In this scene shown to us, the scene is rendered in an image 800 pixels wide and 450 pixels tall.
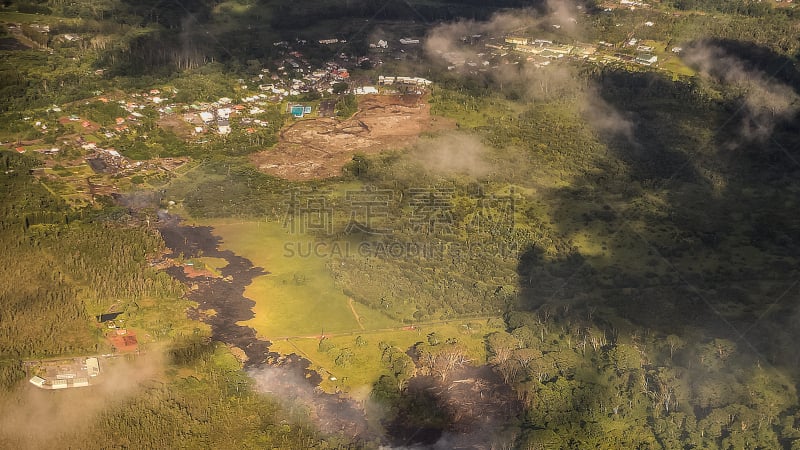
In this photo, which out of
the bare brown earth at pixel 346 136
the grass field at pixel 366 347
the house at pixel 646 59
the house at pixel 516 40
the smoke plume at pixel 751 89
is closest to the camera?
the grass field at pixel 366 347

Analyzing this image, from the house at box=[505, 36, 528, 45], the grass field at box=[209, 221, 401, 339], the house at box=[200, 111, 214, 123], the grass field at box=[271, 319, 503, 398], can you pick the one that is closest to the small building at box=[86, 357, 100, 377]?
the grass field at box=[209, 221, 401, 339]

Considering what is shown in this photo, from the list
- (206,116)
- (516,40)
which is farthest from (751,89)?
(206,116)

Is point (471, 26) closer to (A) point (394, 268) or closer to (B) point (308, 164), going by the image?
(B) point (308, 164)

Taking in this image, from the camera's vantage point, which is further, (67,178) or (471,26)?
(471,26)

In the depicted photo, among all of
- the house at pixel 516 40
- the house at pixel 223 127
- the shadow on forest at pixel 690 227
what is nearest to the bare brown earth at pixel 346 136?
the house at pixel 223 127

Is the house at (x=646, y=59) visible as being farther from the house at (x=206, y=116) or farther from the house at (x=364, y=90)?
the house at (x=206, y=116)

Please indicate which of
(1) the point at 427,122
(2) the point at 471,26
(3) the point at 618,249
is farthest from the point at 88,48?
(3) the point at 618,249

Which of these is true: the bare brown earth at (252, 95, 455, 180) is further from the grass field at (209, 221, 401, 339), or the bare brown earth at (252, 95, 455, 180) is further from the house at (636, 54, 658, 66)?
the house at (636, 54, 658, 66)

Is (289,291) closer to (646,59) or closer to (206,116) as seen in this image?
(206,116)
